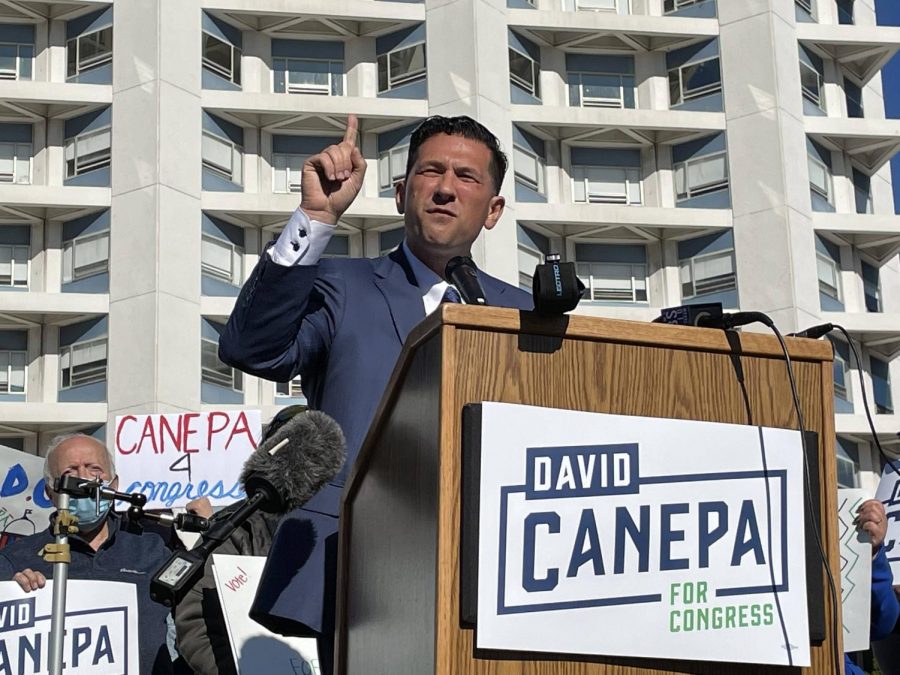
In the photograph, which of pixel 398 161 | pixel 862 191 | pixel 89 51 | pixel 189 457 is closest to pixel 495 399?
pixel 189 457

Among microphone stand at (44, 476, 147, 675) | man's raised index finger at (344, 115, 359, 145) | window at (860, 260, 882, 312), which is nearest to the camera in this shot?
man's raised index finger at (344, 115, 359, 145)

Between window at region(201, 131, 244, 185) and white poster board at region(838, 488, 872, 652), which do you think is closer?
white poster board at region(838, 488, 872, 652)

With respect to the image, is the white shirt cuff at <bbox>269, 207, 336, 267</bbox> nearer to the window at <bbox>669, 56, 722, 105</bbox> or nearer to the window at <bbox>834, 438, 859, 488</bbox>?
the window at <bbox>834, 438, 859, 488</bbox>

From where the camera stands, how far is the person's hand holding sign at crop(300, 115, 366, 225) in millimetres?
2612

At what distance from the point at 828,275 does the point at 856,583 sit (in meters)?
32.1

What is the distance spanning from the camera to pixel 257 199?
33.4 m

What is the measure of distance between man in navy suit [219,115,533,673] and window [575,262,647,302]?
110 ft

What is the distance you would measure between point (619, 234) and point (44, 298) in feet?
42.5

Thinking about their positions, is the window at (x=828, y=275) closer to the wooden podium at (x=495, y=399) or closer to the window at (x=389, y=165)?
the window at (x=389, y=165)

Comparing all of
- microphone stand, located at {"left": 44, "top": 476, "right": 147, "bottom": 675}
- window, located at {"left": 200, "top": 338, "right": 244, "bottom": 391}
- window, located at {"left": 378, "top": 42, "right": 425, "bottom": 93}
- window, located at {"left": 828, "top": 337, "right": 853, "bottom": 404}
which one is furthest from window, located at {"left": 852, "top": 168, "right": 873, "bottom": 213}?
microphone stand, located at {"left": 44, "top": 476, "right": 147, "bottom": 675}

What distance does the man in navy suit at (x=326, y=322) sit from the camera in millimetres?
2605

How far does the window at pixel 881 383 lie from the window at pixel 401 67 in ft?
43.3

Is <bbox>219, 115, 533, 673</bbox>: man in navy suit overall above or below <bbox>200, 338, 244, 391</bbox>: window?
below

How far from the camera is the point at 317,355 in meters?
2.75
